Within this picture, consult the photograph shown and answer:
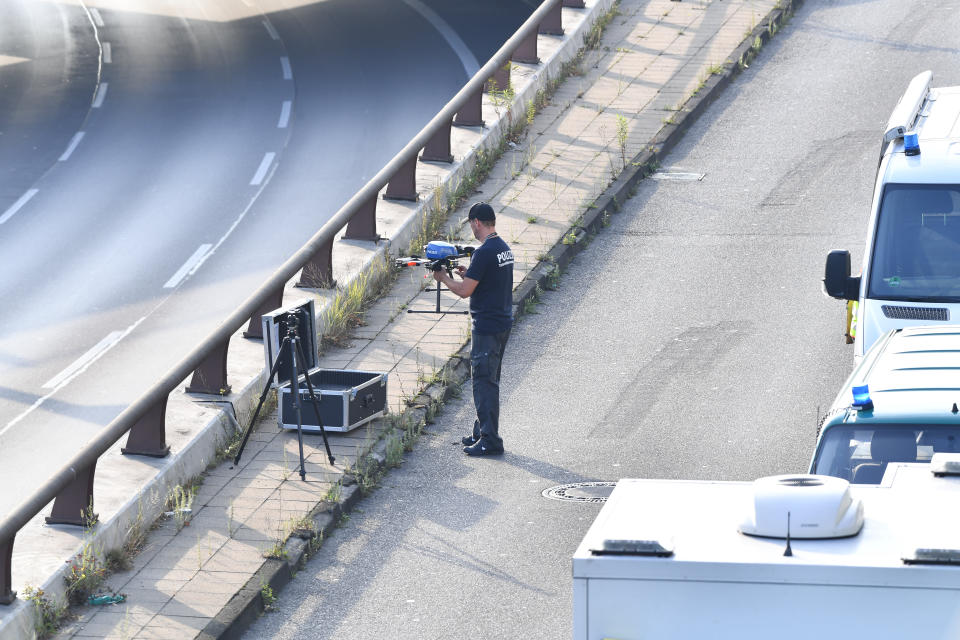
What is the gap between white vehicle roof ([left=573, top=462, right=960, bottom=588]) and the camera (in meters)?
5.50

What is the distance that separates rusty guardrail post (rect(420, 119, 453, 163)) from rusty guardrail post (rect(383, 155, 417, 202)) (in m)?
1.28

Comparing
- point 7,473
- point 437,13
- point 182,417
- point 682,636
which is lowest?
point 7,473

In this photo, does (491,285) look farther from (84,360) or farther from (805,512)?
(84,360)

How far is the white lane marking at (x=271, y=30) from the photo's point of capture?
36.7 metres

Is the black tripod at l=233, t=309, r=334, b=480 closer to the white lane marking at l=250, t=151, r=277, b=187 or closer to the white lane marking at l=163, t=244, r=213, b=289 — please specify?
the white lane marking at l=163, t=244, r=213, b=289

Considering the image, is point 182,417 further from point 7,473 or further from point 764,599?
point 764,599

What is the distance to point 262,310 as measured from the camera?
570 inches

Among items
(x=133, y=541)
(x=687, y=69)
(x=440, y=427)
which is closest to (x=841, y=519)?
(x=133, y=541)

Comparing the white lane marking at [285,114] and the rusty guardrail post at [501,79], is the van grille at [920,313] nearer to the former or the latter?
the rusty guardrail post at [501,79]

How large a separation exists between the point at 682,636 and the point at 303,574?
552cm

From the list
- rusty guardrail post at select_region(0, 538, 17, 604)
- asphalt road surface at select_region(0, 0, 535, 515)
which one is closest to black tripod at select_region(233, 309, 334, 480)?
rusty guardrail post at select_region(0, 538, 17, 604)

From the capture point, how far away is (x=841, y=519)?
585cm

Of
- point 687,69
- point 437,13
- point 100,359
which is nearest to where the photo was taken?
point 100,359

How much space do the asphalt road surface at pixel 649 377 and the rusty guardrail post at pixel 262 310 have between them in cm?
210
